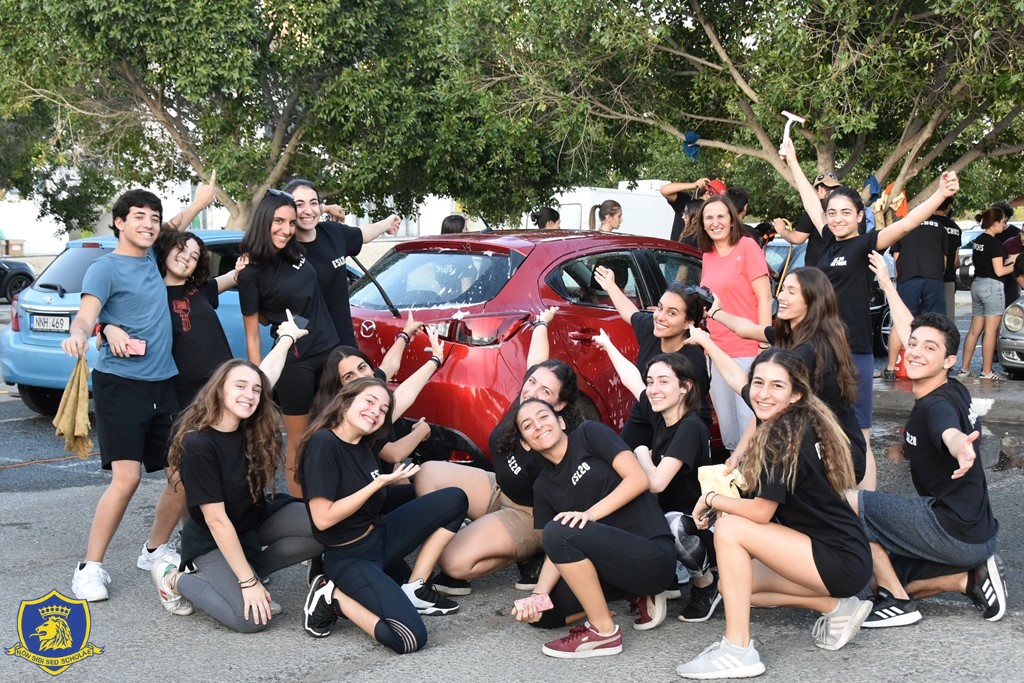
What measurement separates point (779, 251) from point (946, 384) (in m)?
8.71

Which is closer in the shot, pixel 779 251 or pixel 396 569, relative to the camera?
pixel 396 569

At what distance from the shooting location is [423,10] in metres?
17.2

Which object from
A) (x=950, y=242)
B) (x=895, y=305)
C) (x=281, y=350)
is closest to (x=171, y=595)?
(x=281, y=350)

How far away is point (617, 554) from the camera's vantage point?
4.29 meters

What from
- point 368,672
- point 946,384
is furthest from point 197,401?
point 946,384

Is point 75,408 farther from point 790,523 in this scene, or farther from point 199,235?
point 199,235

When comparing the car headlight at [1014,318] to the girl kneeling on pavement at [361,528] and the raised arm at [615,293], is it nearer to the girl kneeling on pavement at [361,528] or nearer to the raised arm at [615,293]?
the raised arm at [615,293]

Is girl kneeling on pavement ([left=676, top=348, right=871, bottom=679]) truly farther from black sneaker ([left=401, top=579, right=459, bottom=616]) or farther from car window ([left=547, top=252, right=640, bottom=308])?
car window ([left=547, top=252, right=640, bottom=308])

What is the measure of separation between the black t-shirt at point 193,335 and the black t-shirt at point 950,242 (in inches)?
266

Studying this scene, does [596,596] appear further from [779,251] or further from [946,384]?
[779,251]

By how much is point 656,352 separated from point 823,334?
888 millimetres

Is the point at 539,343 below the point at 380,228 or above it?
below

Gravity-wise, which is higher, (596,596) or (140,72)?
(140,72)

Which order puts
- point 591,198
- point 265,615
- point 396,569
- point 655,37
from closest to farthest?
point 265,615 → point 396,569 → point 655,37 → point 591,198
